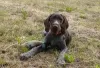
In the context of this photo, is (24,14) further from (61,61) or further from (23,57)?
(61,61)

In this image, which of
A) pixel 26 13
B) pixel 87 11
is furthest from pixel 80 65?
pixel 87 11

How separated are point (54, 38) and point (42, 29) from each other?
1.44 metres

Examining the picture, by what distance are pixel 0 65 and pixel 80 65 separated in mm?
1413

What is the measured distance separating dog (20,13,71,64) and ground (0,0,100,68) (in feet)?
0.40

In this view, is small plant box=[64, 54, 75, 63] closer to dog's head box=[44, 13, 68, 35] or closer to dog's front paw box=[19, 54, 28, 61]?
dog's head box=[44, 13, 68, 35]

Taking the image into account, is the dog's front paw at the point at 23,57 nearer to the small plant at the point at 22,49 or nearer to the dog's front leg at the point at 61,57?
the small plant at the point at 22,49

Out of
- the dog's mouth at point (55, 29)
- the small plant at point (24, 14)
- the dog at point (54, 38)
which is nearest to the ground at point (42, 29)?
the small plant at point (24, 14)

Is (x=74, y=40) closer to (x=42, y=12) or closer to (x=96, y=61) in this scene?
(x=96, y=61)

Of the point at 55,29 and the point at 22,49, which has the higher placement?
the point at 55,29

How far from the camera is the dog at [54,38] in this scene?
512 centimetres

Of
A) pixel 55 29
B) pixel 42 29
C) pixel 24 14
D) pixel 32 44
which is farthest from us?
pixel 24 14

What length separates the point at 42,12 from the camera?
8.53 m

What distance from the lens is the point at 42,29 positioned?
270 inches

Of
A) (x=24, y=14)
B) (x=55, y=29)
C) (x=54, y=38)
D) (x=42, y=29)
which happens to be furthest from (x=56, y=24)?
(x=24, y=14)
